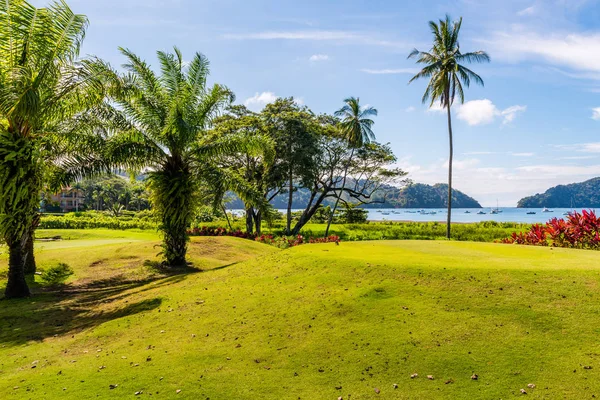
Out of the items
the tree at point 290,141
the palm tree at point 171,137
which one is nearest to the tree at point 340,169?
the tree at point 290,141

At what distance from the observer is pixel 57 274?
1652 centimetres

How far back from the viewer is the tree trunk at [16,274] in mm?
13227

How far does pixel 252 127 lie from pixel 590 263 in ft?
102

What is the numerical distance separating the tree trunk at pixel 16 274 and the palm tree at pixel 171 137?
4.60 metres

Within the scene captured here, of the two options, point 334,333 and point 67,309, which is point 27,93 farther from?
point 334,333

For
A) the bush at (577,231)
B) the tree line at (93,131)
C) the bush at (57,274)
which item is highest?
the tree line at (93,131)

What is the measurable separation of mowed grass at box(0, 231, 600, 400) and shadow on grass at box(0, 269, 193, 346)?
0.07 meters

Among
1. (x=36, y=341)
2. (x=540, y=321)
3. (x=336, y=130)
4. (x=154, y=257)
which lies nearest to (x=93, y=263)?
(x=154, y=257)

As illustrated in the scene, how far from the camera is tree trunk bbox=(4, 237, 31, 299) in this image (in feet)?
43.4

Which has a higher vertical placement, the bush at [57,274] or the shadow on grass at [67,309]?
the bush at [57,274]

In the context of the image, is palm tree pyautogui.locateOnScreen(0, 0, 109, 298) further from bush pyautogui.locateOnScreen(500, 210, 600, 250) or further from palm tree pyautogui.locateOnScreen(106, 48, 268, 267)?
bush pyautogui.locateOnScreen(500, 210, 600, 250)

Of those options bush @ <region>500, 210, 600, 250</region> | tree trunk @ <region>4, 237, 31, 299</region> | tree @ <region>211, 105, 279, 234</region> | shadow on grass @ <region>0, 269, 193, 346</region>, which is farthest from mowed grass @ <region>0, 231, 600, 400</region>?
tree @ <region>211, 105, 279, 234</region>

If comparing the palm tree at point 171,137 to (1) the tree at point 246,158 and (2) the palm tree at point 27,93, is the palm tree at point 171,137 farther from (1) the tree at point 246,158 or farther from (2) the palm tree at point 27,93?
(1) the tree at point 246,158

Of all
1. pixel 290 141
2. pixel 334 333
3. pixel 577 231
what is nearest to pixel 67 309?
pixel 334 333
